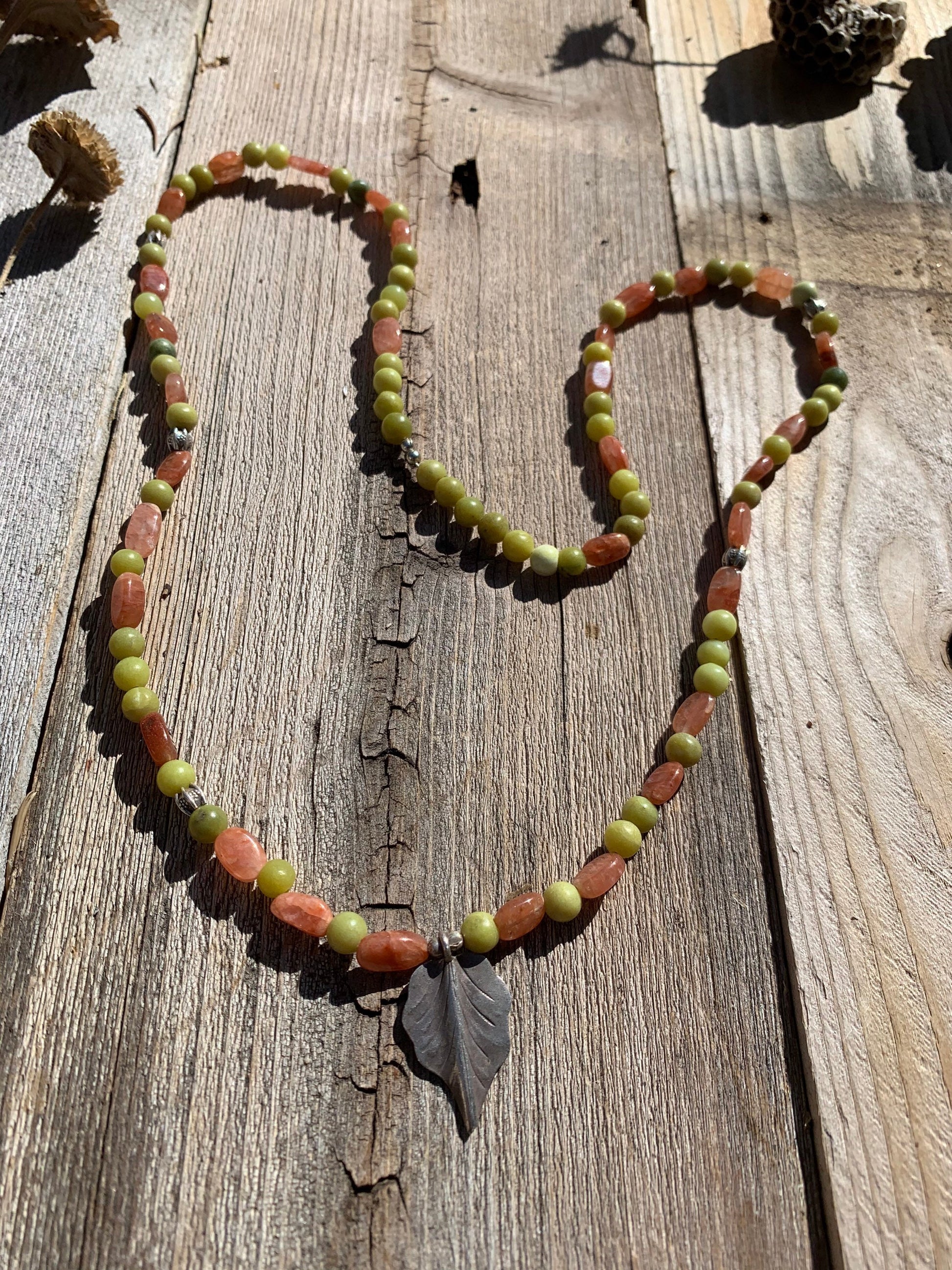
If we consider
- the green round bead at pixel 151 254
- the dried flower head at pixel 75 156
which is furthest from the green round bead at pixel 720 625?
the dried flower head at pixel 75 156

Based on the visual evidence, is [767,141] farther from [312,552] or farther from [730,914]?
[730,914]

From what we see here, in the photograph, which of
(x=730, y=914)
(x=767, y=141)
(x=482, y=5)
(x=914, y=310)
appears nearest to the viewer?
(x=730, y=914)

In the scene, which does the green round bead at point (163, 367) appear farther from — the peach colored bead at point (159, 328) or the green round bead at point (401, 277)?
the green round bead at point (401, 277)

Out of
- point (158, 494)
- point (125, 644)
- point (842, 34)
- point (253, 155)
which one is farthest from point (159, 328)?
point (842, 34)

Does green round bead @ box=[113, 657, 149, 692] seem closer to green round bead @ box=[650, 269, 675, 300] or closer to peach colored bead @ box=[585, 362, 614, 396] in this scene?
peach colored bead @ box=[585, 362, 614, 396]

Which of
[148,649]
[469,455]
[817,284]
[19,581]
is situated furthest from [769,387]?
[19,581]
